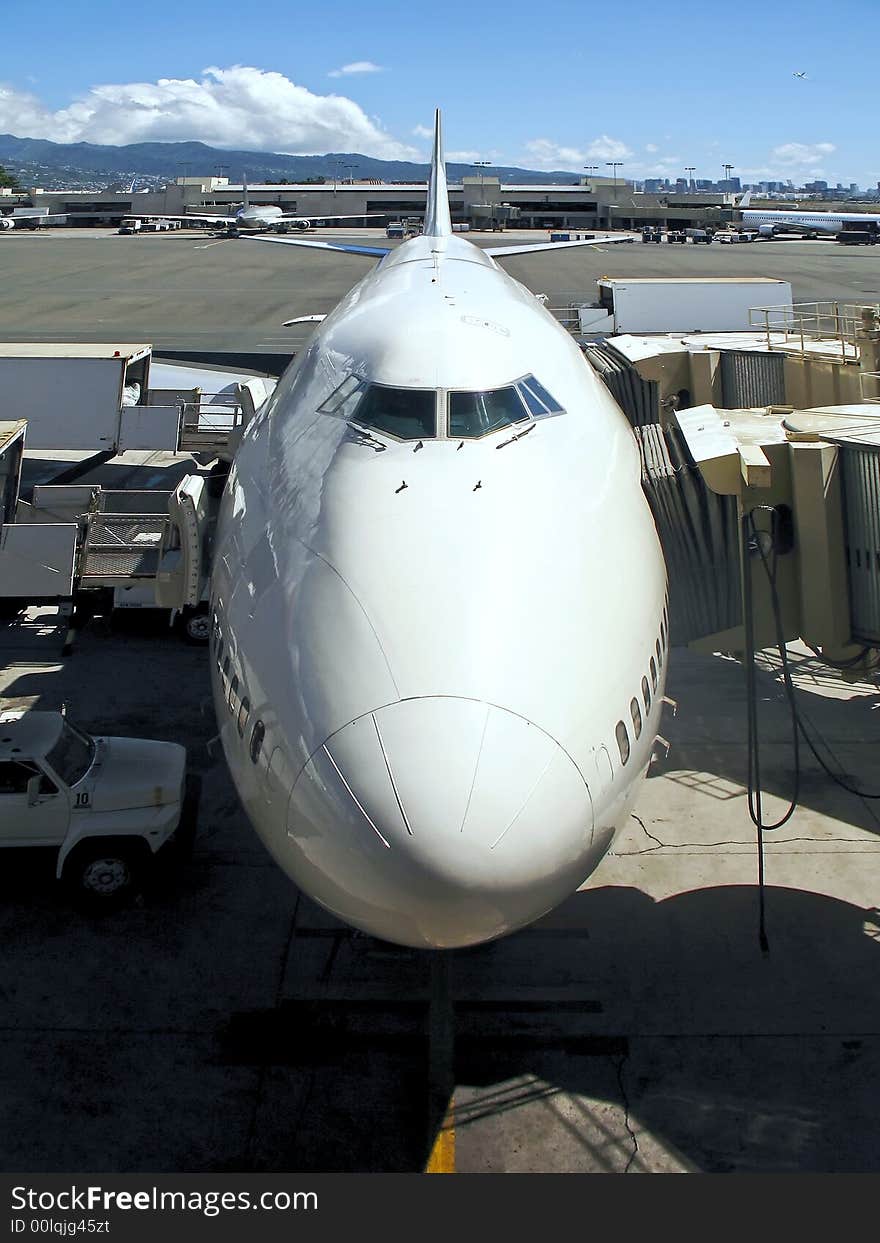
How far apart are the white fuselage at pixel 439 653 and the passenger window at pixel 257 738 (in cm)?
4

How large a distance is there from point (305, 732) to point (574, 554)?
254 cm

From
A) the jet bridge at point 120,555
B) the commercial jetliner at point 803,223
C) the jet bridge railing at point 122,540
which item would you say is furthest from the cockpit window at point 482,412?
the commercial jetliner at point 803,223

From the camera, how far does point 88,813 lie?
1203 cm

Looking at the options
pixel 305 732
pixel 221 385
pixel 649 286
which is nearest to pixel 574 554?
pixel 305 732

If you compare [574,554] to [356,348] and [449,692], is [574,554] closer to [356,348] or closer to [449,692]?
[449,692]

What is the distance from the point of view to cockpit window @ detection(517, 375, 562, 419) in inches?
386

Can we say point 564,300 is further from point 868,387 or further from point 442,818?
point 442,818

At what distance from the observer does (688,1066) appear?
376 inches

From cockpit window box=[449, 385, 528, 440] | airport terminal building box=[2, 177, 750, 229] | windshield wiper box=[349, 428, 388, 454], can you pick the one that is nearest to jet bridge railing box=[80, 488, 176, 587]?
windshield wiper box=[349, 428, 388, 454]

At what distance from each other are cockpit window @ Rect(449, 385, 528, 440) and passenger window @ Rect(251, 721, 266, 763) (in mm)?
3223

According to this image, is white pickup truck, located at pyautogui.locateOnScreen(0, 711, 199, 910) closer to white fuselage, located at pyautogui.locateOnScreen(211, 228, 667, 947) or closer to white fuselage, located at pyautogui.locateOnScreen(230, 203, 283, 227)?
white fuselage, located at pyautogui.locateOnScreen(211, 228, 667, 947)

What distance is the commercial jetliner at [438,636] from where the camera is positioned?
6230 mm

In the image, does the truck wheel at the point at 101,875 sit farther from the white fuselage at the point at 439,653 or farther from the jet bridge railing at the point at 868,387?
the jet bridge railing at the point at 868,387

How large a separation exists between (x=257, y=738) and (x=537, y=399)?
443cm
